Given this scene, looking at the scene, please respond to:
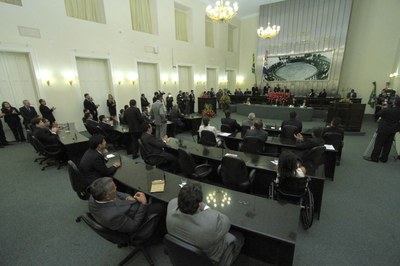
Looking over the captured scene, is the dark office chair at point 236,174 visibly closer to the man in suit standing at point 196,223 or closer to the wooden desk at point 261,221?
the wooden desk at point 261,221

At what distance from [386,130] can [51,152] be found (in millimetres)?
8199

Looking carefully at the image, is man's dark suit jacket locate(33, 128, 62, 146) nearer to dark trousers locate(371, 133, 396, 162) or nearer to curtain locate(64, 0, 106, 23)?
curtain locate(64, 0, 106, 23)

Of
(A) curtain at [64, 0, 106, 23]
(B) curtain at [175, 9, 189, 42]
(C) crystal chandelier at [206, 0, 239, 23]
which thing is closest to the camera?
(C) crystal chandelier at [206, 0, 239, 23]

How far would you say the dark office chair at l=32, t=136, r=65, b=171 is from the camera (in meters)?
4.45

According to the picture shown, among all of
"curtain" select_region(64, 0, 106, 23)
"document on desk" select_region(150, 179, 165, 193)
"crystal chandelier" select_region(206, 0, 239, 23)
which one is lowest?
"document on desk" select_region(150, 179, 165, 193)

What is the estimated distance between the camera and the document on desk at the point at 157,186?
7.74 ft

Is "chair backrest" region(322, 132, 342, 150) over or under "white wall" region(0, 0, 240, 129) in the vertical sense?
under

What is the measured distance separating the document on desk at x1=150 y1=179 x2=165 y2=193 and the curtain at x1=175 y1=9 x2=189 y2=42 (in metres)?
11.9

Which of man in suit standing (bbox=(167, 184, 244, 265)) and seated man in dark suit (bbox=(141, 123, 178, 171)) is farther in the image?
seated man in dark suit (bbox=(141, 123, 178, 171))

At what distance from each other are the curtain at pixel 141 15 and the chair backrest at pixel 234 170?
995 centimetres

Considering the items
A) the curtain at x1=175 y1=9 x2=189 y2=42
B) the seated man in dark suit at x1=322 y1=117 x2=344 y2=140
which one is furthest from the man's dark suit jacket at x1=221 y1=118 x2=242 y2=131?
the curtain at x1=175 y1=9 x2=189 y2=42

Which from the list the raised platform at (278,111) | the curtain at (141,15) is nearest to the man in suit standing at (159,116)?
the curtain at (141,15)

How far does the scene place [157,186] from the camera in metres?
2.44

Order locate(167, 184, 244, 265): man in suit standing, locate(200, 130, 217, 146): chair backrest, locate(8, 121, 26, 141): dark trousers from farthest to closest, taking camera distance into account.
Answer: locate(8, 121, 26, 141): dark trousers, locate(200, 130, 217, 146): chair backrest, locate(167, 184, 244, 265): man in suit standing
